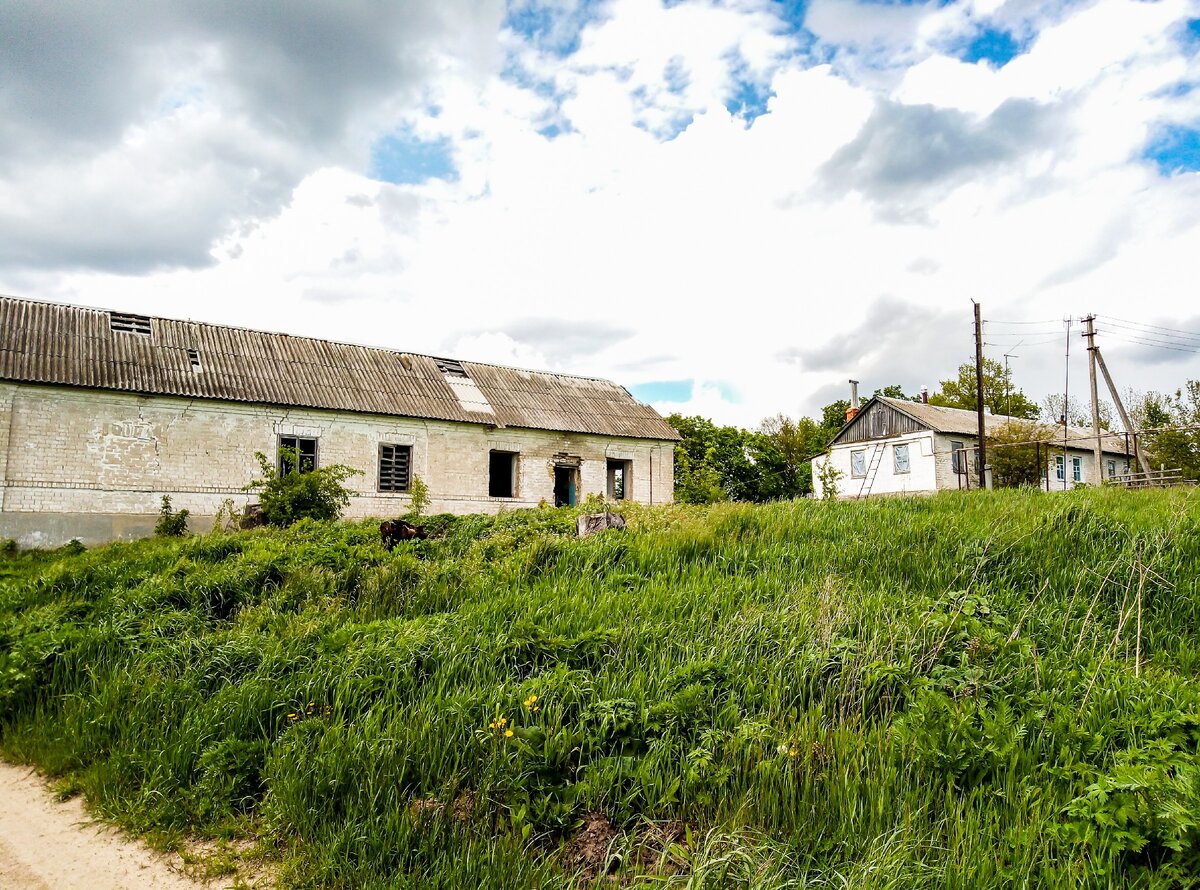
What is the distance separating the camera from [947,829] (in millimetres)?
3324

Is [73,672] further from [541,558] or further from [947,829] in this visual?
[947,829]

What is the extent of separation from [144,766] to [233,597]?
2.83 meters

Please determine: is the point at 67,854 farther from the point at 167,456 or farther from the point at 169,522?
the point at 167,456

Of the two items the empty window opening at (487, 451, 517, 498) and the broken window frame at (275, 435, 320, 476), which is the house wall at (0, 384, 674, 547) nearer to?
the broken window frame at (275, 435, 320, 476)

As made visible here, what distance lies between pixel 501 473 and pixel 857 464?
19.2 meters

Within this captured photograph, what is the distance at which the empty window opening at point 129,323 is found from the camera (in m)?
18.5

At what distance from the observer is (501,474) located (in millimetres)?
23750

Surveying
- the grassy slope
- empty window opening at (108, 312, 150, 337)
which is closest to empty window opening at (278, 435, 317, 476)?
empty window opening at (108, 312, 150, 337)

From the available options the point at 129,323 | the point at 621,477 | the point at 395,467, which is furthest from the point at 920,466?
the point at 129,323

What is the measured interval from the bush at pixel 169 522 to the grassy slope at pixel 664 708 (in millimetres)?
9550

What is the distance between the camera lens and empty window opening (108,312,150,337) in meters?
18.5

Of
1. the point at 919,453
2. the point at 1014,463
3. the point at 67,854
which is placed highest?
the point at 919,453

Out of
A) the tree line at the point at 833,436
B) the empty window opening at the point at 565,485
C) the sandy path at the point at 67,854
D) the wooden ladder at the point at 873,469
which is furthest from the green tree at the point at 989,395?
the sandy path at the point at 67,854

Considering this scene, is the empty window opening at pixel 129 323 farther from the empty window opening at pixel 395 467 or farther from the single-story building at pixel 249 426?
the empty window opening at pixel 395 467
